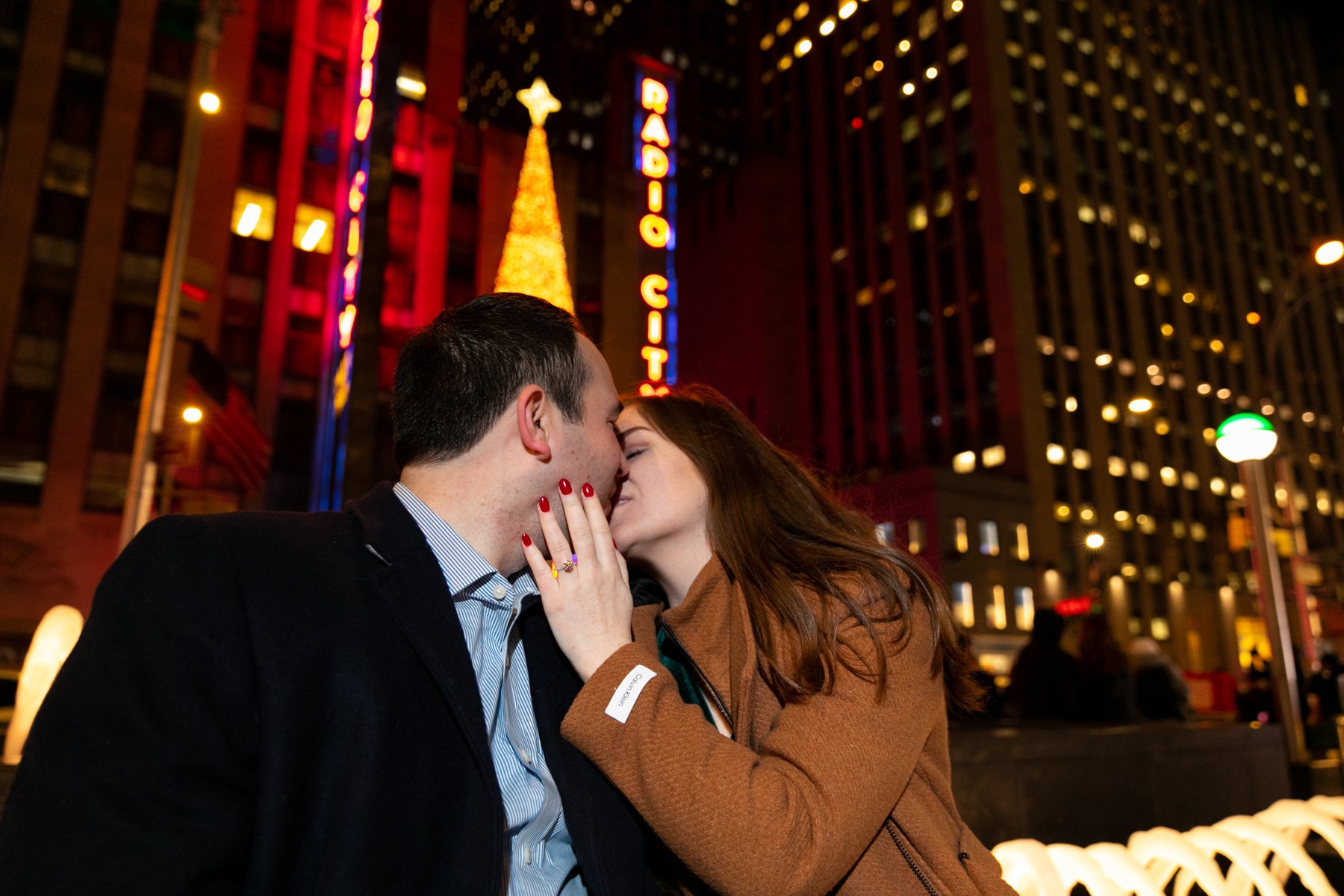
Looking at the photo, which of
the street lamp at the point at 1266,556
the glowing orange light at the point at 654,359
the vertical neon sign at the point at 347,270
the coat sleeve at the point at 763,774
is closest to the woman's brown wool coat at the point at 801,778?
the coat sleeve at the point at 763,774

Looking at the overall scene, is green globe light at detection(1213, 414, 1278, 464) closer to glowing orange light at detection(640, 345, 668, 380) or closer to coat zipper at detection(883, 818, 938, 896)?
coat zipper at detection(883, 818, 938, 896)

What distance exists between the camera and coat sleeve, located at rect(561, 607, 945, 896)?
2.15 meters

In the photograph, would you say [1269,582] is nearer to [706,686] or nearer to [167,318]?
[706,686]

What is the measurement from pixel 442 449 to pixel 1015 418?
5409 centimetres

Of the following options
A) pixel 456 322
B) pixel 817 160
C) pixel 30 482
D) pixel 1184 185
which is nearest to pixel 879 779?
pixel 456 322

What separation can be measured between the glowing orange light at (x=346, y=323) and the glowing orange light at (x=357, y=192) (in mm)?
1951

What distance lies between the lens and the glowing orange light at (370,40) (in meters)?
16.8

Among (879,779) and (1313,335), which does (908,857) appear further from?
(1313,335)

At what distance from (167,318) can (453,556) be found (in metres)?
10.5

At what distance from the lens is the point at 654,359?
18.2 metres

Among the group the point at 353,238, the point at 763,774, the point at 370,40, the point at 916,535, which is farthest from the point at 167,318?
→ the point at 916,535

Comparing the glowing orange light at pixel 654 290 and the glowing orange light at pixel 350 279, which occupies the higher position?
the glowing orange light at pixel 654 290

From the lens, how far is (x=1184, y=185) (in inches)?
2808

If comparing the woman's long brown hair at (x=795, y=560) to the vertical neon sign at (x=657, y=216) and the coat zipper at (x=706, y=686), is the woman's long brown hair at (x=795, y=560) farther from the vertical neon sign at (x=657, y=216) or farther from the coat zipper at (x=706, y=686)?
the vertical neon sign at (x=657, y=216)
